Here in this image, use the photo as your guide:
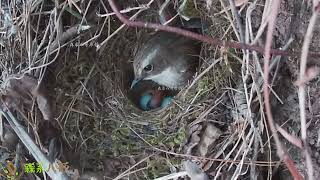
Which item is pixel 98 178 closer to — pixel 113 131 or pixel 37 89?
pixel 113 131

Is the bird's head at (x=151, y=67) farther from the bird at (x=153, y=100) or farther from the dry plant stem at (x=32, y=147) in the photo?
the dry plant stem at (x=32, y=147)

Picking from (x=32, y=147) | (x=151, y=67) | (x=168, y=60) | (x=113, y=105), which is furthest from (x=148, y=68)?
(x=32, y=147)

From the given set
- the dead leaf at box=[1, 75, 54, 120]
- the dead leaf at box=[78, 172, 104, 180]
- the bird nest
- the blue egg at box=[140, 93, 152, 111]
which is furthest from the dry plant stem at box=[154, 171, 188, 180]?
the blue egg at box=[140, 93, 152, 111]

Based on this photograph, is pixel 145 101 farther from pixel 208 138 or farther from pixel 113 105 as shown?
pixel 208 138

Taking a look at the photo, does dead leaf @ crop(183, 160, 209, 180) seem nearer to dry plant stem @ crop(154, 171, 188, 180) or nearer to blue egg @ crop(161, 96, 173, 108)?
dry plant stem @ crop(154, 171, 188, 180)

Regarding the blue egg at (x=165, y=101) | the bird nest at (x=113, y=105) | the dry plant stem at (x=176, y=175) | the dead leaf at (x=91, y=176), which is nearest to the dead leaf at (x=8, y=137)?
the bird nest at (x=113, y=105)

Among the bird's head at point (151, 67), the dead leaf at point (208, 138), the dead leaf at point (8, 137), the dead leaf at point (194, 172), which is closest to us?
the dead leaf at point (194, 172)

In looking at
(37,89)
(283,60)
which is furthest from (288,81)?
(37,89)

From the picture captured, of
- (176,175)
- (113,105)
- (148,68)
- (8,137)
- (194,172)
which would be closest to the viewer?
(194,172)
